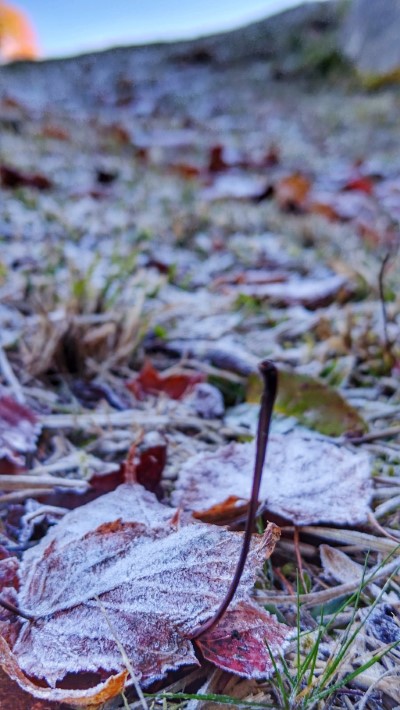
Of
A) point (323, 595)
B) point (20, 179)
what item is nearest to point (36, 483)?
point (323, 595)

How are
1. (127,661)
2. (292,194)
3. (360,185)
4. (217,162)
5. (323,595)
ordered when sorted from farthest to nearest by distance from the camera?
(217,162)
(360,185)
(292,194)
(323,595)
(127,661)

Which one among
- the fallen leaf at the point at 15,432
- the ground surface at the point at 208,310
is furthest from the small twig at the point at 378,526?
the fallen leaf at the point at 15,432

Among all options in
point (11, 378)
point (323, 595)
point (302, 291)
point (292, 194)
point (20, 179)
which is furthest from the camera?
point (292, 194)

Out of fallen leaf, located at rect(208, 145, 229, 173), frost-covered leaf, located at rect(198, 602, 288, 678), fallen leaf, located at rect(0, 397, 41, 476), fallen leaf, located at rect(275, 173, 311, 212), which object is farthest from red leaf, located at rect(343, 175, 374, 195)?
frost-covered leaf, located at rect(198, 602, 288, 678)

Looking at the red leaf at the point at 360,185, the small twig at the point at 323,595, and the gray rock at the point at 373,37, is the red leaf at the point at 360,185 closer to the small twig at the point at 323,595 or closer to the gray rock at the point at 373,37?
the small twig at the point at 323,595

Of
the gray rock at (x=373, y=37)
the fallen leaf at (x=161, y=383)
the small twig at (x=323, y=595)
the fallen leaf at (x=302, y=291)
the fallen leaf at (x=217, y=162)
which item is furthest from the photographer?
the gray rock at (x=373, y=37)

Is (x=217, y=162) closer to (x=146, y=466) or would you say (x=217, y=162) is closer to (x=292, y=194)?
(x=292, y=194)
